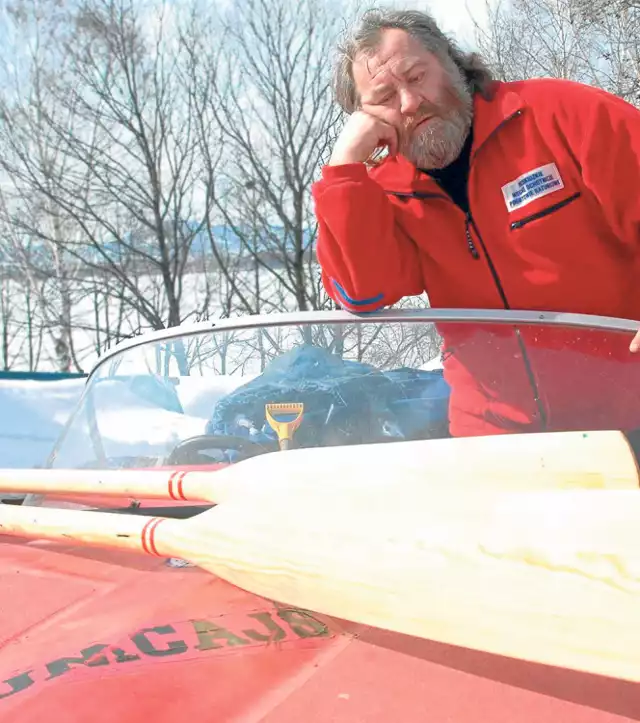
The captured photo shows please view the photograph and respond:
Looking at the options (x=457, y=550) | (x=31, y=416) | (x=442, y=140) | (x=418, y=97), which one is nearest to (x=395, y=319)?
(x=442, y=140)

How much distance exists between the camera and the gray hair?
6.39 feet

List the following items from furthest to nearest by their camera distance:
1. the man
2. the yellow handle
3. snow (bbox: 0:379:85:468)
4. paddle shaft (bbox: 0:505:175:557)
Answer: snow (bbox: 0:379:85:468) → the yellow handle → the man → paddle shaft (bbox: 0:505:175:557)

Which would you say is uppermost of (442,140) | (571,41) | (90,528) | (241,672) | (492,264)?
(571,41)

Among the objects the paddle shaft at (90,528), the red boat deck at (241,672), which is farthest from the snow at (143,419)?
the red boat deck at (241,672)

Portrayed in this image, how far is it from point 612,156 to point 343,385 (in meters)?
0.95

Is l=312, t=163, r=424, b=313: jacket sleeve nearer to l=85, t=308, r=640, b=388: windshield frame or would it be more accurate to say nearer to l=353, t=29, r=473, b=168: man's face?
l=85, t=308, r=640, b=388: windshield frame

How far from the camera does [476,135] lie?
6.20 feet

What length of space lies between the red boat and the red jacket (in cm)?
2

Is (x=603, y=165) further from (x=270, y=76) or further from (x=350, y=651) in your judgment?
(x=270, y=76)

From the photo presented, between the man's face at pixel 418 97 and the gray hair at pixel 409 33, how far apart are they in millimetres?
31

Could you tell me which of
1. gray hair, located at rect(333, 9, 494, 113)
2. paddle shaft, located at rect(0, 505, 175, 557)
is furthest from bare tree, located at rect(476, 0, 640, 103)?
paddle shaft, located at rect(0, 505, 175, 557)

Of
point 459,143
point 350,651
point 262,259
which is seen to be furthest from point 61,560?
point 262,259

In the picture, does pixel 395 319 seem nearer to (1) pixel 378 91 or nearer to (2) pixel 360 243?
(2) pixel 360 243

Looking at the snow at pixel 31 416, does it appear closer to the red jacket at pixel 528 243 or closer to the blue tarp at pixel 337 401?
the blue tarp at pixel 337 401
